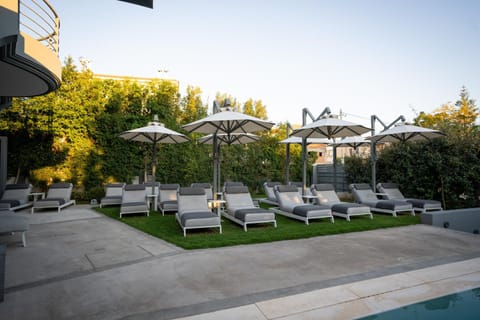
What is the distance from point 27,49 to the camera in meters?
4.03

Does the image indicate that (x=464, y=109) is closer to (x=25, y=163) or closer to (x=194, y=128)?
(x=194, y=128)

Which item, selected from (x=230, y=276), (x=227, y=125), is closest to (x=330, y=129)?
(x=227, y=125)

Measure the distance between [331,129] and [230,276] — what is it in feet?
24.2

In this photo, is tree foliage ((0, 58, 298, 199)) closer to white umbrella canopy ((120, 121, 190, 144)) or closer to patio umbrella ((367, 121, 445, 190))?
white umbrella canopy ((120, 121, 190, 144))

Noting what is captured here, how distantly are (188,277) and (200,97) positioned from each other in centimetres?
1367

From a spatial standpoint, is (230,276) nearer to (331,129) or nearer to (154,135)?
(154,135)

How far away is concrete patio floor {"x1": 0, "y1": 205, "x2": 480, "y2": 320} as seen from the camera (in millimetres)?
3076

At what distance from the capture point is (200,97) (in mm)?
16562

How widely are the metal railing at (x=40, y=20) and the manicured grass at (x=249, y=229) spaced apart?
4347 mm

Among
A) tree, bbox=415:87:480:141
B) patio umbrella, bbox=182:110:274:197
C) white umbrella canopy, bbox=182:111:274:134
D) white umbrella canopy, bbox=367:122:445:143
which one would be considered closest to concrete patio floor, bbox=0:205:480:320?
patio umbrella, bbox=182:110:274:197

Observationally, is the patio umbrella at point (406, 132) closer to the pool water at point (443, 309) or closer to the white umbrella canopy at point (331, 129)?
the white umbrella canopy at point (331, 129)

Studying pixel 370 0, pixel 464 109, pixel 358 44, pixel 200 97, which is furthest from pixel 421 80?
pixel 464 109

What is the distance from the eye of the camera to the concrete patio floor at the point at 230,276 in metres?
3.08

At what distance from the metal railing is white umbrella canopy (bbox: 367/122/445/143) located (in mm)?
9332
